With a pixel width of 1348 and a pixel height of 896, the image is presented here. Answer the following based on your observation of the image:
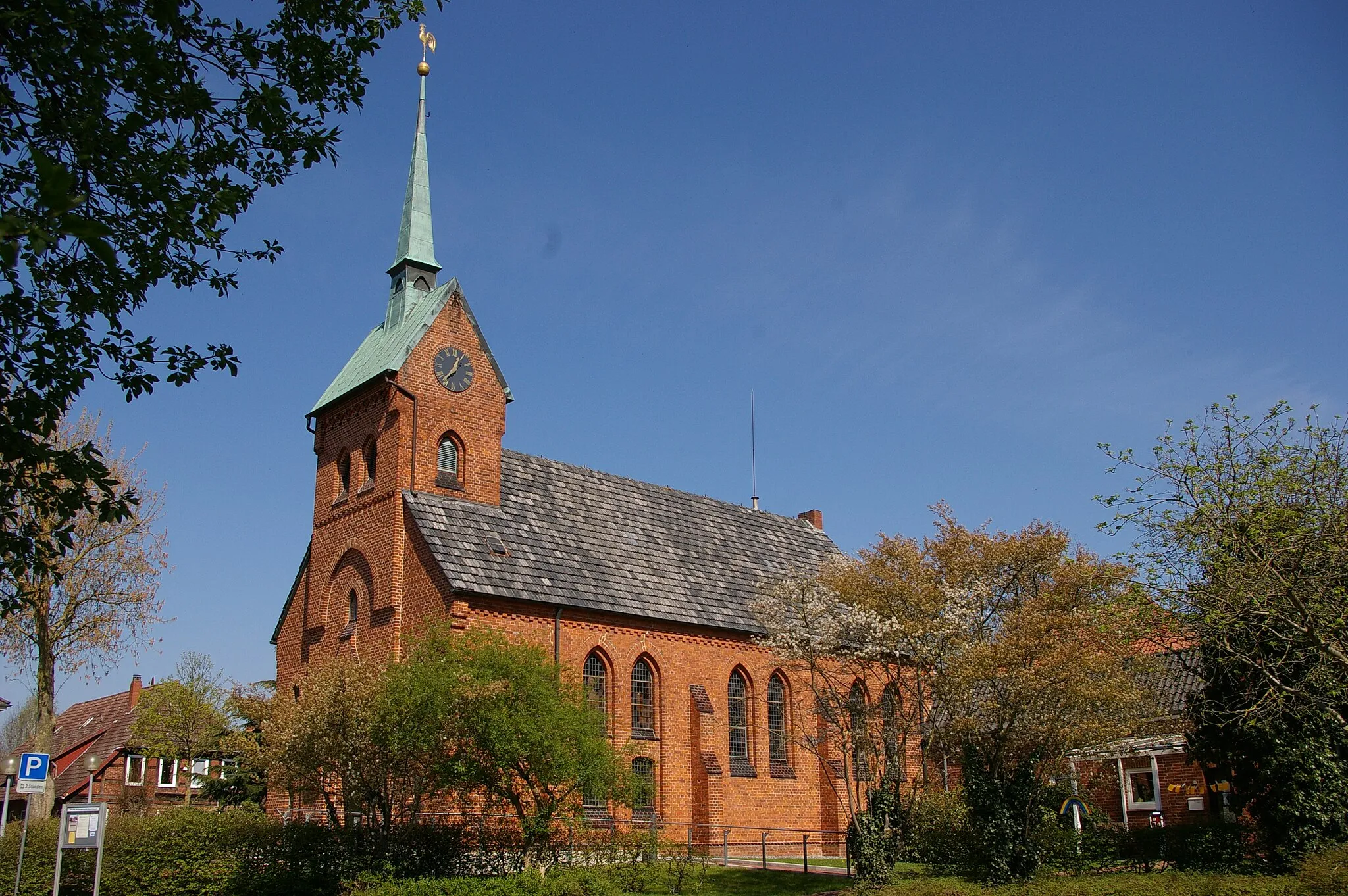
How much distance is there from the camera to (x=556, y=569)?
99.0 feet

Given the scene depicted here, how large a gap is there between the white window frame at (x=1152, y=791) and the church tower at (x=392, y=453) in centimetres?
2135

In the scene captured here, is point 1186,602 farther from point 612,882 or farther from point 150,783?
point 150,783

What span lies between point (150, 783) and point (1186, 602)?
47.8m

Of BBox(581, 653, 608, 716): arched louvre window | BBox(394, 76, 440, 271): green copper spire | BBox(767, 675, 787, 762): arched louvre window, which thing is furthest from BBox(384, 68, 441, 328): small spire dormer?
BBox(767, 675, 787, 762): arched louvre window

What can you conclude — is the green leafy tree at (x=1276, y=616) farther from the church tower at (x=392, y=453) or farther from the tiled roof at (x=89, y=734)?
the tiled roof at (x=89, y=734)

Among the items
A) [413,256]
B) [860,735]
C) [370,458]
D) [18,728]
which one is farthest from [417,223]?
[18,728]

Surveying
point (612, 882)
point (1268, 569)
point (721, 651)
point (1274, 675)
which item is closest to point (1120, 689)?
point (1274, 675)

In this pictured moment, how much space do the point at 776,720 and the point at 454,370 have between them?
1530 centimetres

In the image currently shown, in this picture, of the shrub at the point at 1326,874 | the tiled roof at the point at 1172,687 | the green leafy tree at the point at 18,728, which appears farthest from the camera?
the green leafy tree at the point at 18,728

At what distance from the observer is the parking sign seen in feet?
57.7

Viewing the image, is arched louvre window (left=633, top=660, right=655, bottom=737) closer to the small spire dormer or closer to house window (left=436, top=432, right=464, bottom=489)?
house window (left=436, top=432, right=464, bottom=489)

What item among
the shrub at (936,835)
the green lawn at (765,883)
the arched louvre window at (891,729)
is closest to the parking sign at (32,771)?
the green lawn at (765,883)

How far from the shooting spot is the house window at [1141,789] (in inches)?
1281

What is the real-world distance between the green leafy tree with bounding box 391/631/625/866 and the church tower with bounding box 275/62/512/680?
24.7 feet
